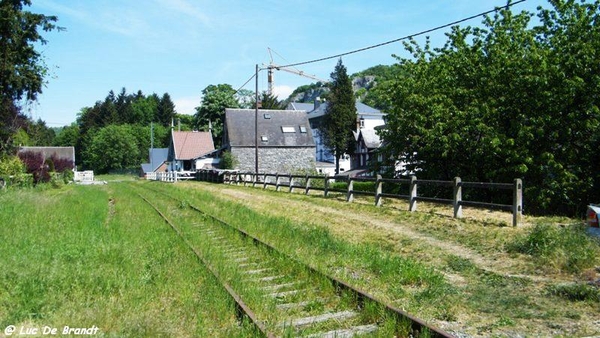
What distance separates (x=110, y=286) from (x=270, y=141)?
5163 cm

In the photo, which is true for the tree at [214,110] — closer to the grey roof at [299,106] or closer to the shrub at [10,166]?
the grey roof at [299,106]

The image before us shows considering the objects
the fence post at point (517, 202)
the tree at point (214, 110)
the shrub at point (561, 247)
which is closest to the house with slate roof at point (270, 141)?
the tree at point (214, 110)

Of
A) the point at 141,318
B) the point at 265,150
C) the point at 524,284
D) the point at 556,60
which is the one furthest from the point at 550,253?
the point at 265,150

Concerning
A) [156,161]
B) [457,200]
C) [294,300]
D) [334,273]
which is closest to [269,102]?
[156,161]

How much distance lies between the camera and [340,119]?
67.8 m

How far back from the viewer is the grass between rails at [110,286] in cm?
484

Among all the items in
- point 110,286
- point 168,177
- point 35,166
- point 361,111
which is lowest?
point 168,177

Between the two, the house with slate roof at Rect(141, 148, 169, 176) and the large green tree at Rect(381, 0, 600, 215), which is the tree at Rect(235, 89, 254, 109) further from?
the large green tree at Rect(381, 0, 600, 215)

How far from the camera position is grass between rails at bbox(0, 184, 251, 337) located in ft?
15.9

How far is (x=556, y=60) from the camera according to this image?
750 inches

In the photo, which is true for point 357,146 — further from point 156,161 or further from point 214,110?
point 156,161

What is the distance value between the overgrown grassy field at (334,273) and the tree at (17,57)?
14.4 meters

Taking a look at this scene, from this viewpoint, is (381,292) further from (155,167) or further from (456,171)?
(155,167)

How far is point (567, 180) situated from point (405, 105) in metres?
8.10
